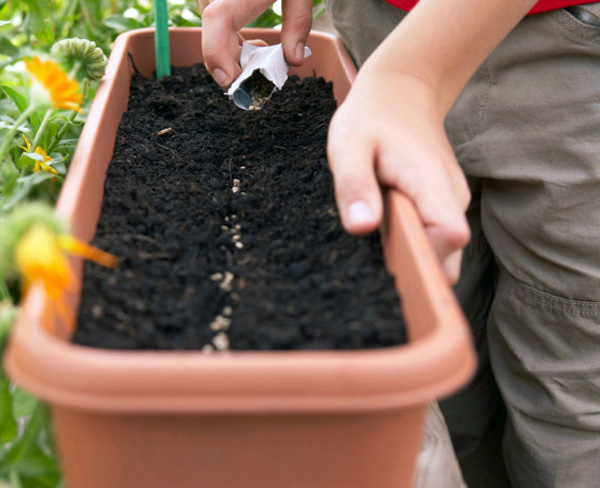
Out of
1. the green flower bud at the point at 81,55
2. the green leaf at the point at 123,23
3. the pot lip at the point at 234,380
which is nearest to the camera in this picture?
the pot lip at the point at 234,380

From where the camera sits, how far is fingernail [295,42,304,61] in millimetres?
1003

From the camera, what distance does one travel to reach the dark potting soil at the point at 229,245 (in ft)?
1.60

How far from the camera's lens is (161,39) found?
1100 millimetres

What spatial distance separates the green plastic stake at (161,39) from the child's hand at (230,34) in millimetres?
141

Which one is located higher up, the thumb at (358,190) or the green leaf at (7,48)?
the thumb at (358,190)

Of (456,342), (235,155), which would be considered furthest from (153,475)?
(235,155)

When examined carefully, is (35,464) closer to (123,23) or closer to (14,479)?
(14,479)

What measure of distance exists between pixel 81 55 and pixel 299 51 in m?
0.32

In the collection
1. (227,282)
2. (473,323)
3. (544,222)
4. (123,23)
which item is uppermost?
(227,282)

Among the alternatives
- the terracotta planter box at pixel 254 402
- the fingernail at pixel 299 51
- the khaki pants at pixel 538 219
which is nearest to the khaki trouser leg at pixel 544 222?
the khaki pants at pixel 538 219

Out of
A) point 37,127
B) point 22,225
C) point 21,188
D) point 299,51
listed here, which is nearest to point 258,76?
point 299,51

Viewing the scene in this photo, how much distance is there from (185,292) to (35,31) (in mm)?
874

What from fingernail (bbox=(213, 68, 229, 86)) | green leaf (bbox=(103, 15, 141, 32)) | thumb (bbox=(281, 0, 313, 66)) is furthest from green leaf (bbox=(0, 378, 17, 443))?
green leaf (bbox=(103, 15, 141, 32))

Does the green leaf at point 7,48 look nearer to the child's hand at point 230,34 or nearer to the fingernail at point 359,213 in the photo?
the child's hand at point 230,34
